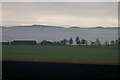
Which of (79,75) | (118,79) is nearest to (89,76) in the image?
(79,75)

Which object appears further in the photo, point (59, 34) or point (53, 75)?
point (59, 34)

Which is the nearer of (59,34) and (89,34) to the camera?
(89,34)

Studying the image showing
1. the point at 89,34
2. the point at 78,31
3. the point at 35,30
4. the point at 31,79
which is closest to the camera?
the point at 31,79

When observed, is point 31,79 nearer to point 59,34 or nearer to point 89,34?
point 89,34

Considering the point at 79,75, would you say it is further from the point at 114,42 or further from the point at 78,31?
the point at 78,31

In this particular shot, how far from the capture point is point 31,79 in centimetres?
1137

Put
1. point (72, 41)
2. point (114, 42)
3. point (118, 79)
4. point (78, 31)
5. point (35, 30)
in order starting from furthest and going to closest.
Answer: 1. point (35, 30)
2. point (78, 31)
3. point (72, 41)
4. point (114, 42)
5. point (118, 79)

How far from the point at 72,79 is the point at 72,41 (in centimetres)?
8700

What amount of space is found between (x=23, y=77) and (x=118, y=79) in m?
4.84

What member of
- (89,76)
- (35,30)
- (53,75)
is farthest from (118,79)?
(35,30)

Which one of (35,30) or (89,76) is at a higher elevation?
(35,30)

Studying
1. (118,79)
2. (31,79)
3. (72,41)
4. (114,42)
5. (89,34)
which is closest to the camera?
(31,79)

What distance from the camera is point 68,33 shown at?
11919cm

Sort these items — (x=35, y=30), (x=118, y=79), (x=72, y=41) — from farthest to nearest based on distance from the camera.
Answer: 1. (x=35, y=30)
2. (x=72, y=41)
3. (x=118, y=79)
